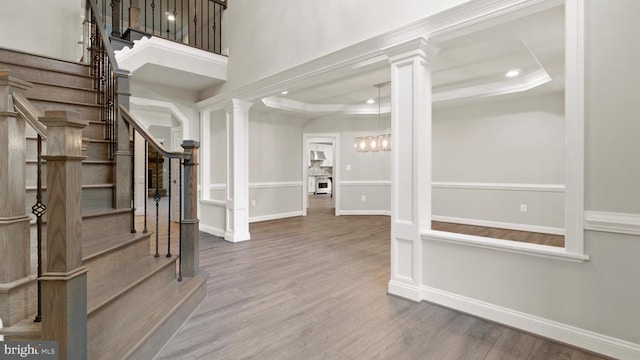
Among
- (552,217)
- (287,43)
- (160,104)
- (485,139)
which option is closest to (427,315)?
(287,43)

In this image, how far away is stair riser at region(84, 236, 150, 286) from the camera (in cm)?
204

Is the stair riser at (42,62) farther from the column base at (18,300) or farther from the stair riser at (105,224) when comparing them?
the column base at (18,300)

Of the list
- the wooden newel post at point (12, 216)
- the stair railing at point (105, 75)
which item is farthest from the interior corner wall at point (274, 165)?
the wooden newel post at point (12, 216)

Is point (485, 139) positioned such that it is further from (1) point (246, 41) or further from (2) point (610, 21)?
(1) point (246, 41)

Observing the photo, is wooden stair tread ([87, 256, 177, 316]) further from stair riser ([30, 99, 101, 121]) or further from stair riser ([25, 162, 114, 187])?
stair riser ([30, 99, 101, 121])

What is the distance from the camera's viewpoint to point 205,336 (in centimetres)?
219

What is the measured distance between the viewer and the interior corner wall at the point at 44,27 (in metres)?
4.41

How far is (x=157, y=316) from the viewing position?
2084 mm

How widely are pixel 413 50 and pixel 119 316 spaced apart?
3121 mm

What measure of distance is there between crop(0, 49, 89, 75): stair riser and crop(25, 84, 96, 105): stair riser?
1.29ft

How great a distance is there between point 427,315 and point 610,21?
8.09 ft

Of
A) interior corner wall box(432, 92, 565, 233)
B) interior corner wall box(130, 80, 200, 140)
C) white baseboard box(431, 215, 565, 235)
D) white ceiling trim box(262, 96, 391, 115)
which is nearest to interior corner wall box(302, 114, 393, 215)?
white ceiling trim box(262, 96, 391, 115)

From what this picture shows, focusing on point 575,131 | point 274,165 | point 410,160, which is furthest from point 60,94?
point 575,131

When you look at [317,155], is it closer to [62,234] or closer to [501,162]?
[501,162]
